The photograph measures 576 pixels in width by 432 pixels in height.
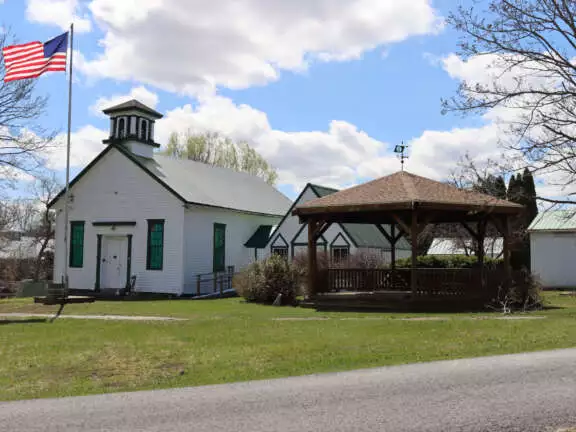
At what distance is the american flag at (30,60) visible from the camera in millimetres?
19125

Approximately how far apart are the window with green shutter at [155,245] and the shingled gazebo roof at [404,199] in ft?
29.3

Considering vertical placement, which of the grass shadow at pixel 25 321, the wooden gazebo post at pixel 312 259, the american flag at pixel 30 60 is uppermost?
the american flag at pixel 30 60

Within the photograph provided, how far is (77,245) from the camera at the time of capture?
1144 inches

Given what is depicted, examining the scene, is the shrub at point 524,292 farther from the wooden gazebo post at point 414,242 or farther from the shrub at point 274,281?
the shrub at point 274,281

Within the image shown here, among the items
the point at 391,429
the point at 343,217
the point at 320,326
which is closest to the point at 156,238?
the point at 343,217

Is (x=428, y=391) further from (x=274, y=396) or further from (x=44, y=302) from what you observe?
(x=44, y=302)

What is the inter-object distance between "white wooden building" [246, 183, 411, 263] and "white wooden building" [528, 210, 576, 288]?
25.1 feet

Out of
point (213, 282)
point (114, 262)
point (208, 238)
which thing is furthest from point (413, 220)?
point (114, 262)

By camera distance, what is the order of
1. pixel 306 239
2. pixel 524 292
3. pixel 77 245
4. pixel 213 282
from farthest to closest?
pixel 77 245
pixel 306 239
pixel 213 282
pixel 524 292

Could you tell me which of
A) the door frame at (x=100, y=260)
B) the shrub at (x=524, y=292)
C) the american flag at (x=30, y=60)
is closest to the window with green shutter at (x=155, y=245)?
the door frame at (x=100, y=260)

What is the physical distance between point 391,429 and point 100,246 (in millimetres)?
24383

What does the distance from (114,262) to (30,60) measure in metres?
11.3

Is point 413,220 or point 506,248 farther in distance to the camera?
point 506,248

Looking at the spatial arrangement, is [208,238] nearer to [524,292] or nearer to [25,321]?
[25,321]
